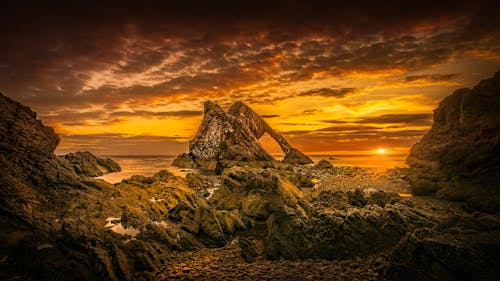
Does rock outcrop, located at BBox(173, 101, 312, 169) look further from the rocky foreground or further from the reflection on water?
the rocky foreground

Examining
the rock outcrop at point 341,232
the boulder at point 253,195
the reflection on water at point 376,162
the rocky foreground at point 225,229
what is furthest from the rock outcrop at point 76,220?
the reflection on water at point 376,162

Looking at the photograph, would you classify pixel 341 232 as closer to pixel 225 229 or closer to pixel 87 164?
pixel 225 229

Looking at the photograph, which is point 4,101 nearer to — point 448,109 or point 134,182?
point 134,182

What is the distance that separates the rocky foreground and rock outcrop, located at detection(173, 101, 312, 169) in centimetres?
3896

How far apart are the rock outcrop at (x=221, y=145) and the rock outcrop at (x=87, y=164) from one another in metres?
19.0

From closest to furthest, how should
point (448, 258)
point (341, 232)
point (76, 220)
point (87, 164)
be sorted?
point (448, 258) → point (76, 220) → point (341, 232) → point (87, 164)

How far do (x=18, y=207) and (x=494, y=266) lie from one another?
14.5m

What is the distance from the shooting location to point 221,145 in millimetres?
59125

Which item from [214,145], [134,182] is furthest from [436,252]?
[214,145]

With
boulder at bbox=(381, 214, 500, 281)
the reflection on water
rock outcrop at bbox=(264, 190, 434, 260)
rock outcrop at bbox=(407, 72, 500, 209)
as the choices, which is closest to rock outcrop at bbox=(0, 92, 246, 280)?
rock outcrop at bbox=(264, 190, 434, 260)

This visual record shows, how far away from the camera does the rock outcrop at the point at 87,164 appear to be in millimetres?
30406

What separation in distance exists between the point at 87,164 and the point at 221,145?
29.2 m

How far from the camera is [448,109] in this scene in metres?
30.6

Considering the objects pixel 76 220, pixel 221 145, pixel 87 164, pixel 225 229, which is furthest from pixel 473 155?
pixel 221 145
